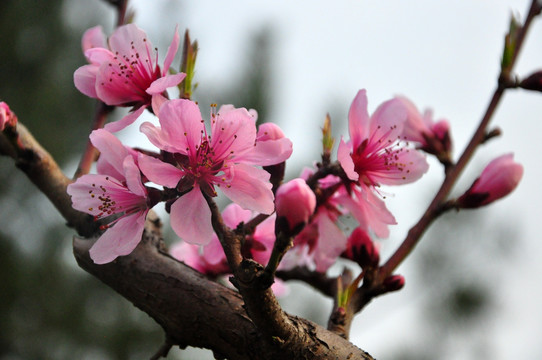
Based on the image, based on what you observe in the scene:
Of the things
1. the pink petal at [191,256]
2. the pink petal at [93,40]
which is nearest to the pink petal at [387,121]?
the pink petal at [191,256]

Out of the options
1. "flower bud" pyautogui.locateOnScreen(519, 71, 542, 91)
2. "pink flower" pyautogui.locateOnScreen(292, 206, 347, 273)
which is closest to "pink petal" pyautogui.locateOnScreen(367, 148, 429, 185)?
"pink flower" pyautogui.locateOnScreen(292, 206, 347, 273)

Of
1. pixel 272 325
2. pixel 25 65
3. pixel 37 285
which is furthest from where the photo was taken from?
pixel 25 65

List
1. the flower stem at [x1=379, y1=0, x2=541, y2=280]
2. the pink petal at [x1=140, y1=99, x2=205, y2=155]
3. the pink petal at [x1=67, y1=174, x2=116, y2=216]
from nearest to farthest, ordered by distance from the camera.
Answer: the pink petal at [x1=140, y1=99, x2=205, y2=155]
the pink petal at [x1=67, y1=174, x2=116, y2=216]
the flower stem at [x1=379, y1=0, x2=541, y2=280]

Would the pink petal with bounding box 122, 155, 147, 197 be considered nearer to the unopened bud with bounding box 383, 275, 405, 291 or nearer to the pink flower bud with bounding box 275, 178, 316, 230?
the pink flower bud with bounding box 275, 178, 316, 230

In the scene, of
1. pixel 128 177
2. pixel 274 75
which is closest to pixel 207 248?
pixel 128 177

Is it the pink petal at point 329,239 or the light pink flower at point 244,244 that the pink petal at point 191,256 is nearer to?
the light pink flower at point 244,244

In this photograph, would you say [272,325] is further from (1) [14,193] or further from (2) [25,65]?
(2) [25,65]

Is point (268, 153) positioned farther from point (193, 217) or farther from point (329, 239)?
point (329, 239)
